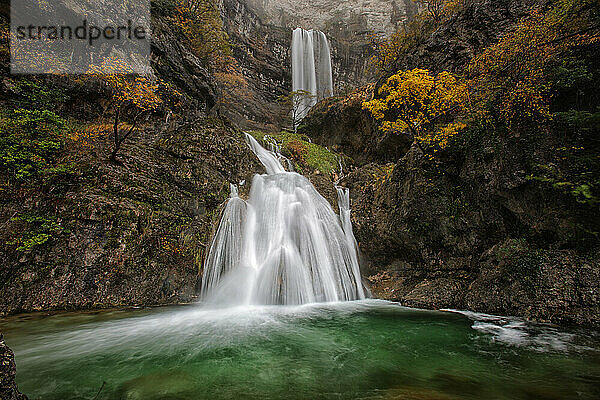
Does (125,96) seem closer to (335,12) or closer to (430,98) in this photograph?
(430,98)

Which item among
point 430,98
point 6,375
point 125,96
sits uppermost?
point 125,96

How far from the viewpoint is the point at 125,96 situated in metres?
7.55

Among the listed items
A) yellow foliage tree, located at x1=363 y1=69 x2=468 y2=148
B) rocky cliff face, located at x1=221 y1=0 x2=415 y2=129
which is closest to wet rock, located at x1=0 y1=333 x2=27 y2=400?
yellow foliage tree, located at x1=363 y1=69 x2=468 y2=148

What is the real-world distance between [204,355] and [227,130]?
8815 millimetres

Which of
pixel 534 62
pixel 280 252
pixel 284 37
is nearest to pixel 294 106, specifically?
pixel 284 37

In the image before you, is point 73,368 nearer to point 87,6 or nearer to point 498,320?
point 498,320

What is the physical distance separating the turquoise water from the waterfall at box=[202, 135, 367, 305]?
1707 mm

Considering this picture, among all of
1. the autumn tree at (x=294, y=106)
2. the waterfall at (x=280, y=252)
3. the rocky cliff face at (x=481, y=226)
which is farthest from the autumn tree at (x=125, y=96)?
the autumn tree at (x=294, y=106)

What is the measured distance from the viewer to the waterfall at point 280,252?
7.44 m

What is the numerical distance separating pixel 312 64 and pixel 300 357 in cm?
3104

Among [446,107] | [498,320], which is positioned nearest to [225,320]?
[498,320]

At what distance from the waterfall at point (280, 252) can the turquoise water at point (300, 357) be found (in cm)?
171

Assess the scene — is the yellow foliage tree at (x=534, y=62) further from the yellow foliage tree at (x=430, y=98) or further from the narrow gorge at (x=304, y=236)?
the yellow foliage tree at (x=430, y=98)

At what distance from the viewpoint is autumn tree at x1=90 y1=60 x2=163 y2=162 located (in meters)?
7.52
